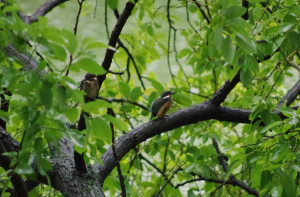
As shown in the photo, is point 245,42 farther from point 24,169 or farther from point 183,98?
point 183,98

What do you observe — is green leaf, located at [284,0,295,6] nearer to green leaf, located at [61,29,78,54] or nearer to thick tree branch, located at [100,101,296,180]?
thick tree branch, located at [100,101,296,180]

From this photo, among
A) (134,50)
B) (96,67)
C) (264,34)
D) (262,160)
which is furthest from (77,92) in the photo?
(134,50)

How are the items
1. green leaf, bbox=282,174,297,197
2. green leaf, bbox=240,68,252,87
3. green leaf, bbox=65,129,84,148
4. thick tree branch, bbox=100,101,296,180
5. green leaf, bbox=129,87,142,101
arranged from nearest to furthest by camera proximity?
green leaf, bbox=65,129,84,148
green leaf, bbox=282,174,297,197
green leaf, bbox=240,68,252,87
thick tree branch, bbox=100,101,296,180
green leaf, bbox=129,87,142,101

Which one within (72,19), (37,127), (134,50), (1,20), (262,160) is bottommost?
(262,160)

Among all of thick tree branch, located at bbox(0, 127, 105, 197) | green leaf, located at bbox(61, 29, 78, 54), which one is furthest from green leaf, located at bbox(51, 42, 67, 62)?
thick tree branch, located at bbox(0, 127, 105, 197)

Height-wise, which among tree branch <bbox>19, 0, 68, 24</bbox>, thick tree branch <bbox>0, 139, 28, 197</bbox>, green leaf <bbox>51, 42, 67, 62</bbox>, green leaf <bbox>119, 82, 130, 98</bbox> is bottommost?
thick tree branch <bbox>0, 139, 28, 197</bbox>

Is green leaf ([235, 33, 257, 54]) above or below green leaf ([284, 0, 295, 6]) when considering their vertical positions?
below

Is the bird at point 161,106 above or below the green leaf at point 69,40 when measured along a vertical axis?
above

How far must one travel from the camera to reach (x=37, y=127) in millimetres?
824

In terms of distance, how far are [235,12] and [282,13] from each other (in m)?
0.49

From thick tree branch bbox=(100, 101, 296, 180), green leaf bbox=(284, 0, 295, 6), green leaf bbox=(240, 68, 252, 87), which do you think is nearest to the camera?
green leaf bbox=(284, 0, 295, 6)

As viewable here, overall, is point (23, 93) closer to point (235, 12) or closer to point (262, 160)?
point (235, 12)

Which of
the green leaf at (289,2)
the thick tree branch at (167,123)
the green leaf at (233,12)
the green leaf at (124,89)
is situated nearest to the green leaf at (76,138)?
the green leaf at (233,12)

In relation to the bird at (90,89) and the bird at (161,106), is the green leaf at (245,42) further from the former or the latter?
the bird at (161,106)
